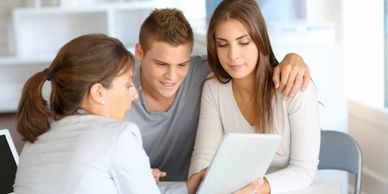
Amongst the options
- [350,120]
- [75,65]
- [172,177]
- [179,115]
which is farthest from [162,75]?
[350,120]

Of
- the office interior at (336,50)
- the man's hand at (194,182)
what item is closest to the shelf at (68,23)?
the office interior at (336,50)

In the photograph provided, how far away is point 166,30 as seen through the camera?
2.05 metres

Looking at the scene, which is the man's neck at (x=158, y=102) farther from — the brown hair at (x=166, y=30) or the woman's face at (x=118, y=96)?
the woman's face at (x=118, y=96)

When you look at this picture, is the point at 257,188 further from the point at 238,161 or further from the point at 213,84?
the point at 213,84

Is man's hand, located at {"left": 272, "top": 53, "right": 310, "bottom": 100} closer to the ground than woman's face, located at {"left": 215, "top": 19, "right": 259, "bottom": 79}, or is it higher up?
closer to the ground

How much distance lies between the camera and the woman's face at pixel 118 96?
4.75 feet

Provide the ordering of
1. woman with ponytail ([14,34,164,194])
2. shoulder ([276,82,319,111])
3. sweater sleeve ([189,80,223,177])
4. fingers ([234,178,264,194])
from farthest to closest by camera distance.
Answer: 1. sweater sleeve ([189,80,223,177])
2. shoulder ([276,82,319,111])
3. fingers ([234,178,264,194])
4. woman with ponytail ([14,34,164,194])

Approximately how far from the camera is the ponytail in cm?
143

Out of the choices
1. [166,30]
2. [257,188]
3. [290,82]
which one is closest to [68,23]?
[166,30]

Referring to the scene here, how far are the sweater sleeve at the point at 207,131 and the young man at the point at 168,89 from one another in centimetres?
9

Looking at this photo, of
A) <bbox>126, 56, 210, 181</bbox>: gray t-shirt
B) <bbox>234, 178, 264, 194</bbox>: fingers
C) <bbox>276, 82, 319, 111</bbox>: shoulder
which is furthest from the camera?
<bbox>126, 56, 210, 181</bbox>: gray t-shirt

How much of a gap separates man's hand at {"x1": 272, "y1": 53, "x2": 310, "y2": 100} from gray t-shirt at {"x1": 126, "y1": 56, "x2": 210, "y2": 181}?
1.09ft

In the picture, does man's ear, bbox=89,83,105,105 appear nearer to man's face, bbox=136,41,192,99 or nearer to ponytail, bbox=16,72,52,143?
ponytail, bbox=16,72,52,143

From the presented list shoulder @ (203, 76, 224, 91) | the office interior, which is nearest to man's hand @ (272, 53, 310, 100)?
shoulder @ (203, 76, 224, 91)
